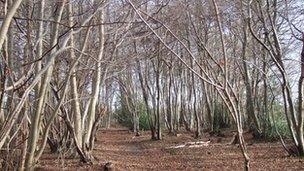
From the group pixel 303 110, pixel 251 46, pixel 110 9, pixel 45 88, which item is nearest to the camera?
pixel 45 88

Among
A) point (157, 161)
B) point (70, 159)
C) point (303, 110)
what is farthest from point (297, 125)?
point (70, 159)

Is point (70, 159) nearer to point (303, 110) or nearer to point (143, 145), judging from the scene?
point (303, 110)

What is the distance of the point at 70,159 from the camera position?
418 inches

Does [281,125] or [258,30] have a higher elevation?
[258,30]

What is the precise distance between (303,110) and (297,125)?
373 mm

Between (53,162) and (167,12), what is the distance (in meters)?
6.53

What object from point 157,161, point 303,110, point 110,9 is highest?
point 110,9

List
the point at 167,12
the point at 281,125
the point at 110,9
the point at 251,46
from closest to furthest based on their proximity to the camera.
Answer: the point at 110,9 < the point at 167,12 < the point at 281,125 < the point at 251,46

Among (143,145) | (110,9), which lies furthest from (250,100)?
(110,9)

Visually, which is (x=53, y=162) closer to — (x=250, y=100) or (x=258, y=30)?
(x=250, y=100)

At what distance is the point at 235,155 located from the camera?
11.8 m

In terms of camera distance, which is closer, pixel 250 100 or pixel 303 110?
pixel 303 110

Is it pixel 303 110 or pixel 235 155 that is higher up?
pixel 303 110

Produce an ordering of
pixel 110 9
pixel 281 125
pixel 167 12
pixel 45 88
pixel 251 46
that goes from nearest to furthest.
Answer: pixel 45 88 → pixel 110 9 → pixel 167 12 → pixel 281 125 → pixel 251 46
